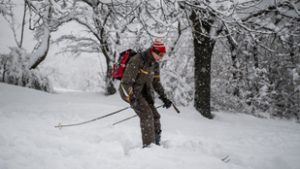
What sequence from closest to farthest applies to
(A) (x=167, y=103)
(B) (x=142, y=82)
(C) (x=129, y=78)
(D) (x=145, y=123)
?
(C) (x=129, y=78), (D) (x=145, y=123), (B) (x=142, y=82), (A) (x=167, y=103)

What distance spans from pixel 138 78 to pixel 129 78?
0.27m

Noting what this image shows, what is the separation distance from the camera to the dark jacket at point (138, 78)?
4.19 meters

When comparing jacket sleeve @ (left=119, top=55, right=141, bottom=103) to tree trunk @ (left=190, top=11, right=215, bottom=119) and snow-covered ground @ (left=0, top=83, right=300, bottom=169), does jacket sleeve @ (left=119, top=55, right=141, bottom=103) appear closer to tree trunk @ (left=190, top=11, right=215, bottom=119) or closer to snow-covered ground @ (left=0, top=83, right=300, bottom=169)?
snow-covered ground @ (left=0, top=83, right=300, bottom=169)

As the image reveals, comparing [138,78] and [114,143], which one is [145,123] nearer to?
[114,143]

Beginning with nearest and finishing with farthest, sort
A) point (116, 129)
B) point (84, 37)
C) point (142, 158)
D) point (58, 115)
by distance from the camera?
point (142, 158), point (116, 129), point (58, 115), point (84, 37)

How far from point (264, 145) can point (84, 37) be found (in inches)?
585

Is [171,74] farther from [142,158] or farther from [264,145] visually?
[142,158]

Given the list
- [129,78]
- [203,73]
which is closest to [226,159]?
[129,78]

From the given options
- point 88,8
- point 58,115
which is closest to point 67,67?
point 88,8

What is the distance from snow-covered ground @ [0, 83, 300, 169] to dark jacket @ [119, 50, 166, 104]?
863 millimetres

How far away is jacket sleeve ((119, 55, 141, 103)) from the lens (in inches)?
164

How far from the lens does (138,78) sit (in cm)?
444

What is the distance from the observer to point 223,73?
16.6 metres

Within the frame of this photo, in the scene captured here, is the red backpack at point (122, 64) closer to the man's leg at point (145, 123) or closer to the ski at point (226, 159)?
the man's leg at point (145, 123)
